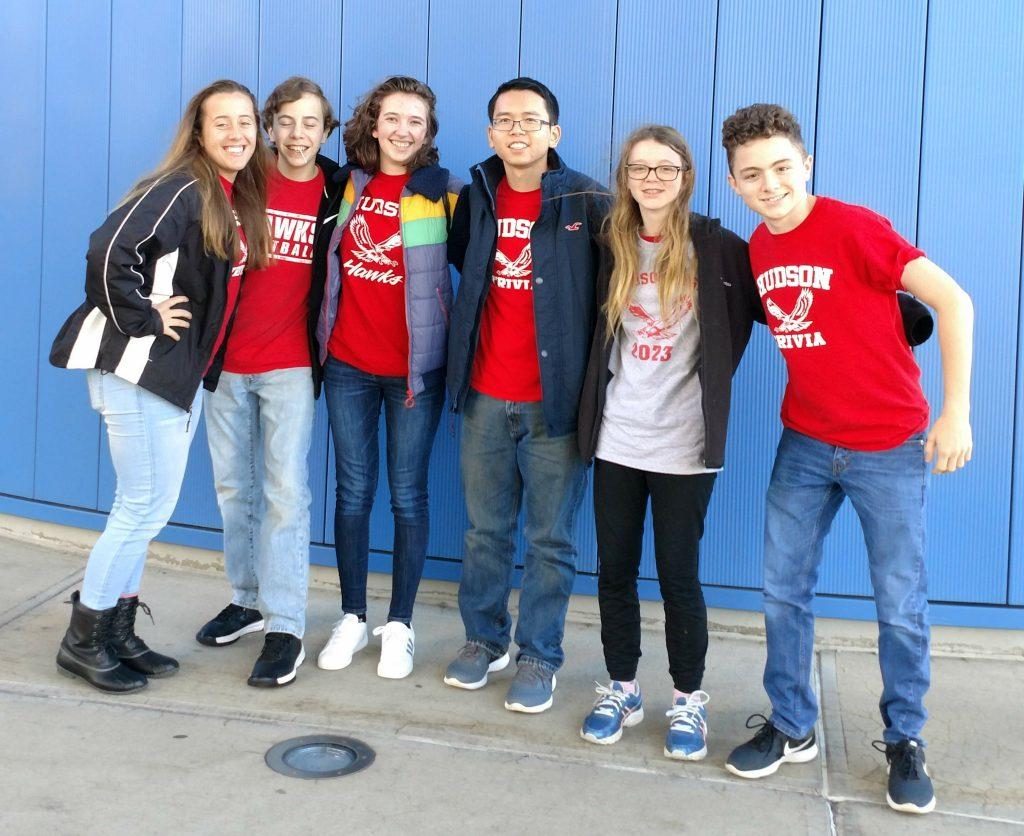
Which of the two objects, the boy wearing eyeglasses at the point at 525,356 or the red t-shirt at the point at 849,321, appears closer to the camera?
the red t-shirt at the point at 849,321

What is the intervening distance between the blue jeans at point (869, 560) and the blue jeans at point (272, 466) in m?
1.48

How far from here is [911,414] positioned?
8.66 feet

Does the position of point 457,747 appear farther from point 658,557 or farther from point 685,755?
point 658,557

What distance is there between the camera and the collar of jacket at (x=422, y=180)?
10.5 ft

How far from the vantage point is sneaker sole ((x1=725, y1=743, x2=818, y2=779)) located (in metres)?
2.80

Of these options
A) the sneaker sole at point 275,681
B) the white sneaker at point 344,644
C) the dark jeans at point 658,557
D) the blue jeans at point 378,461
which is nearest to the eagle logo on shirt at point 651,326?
the dark jeans at point 658,557

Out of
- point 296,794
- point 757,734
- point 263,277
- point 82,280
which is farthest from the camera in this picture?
point 82,280

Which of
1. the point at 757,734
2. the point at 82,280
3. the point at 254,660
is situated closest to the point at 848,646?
the point at 757,734

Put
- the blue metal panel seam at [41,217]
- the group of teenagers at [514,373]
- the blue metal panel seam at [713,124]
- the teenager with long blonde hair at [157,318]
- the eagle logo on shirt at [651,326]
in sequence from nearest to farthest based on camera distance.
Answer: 1. the group of teenagers at [514,373]
2. the eagle logo on shirt at [651,326]
3. the teenager with long blonde hair at [157,318]
4. the blue metal panel seam at [713,124]
5. the blue metal panel seam at [41,217]

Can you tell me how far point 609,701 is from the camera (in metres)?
3.04

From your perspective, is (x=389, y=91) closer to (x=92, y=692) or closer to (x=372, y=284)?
(x=372, y=284)

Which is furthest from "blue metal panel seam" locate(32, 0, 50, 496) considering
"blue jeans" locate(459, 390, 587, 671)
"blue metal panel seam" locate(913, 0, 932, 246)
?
"blue metal panel seam" locate(913, 0, 932, 246)

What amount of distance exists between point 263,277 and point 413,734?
1477 millimetres

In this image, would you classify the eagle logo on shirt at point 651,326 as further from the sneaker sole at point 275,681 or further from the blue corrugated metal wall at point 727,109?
the sneaker sole at point 275,681
